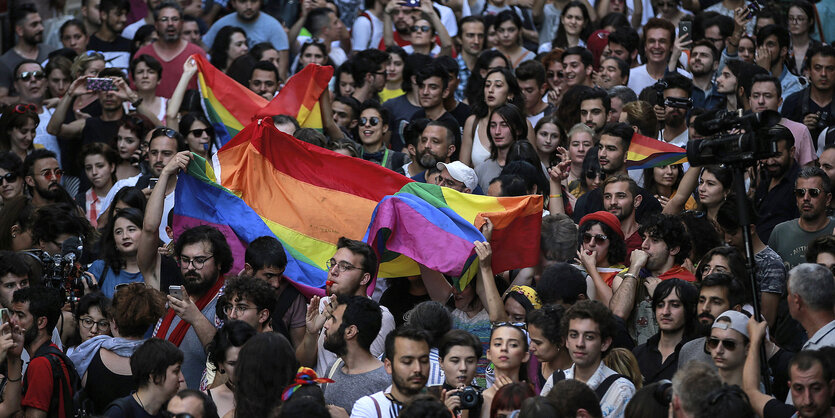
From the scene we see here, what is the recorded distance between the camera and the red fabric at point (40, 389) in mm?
7426

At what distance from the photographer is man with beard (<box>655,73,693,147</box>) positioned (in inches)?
454

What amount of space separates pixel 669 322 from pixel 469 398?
1605 mm

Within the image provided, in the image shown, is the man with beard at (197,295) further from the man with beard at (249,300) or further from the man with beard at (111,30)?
the man with beard at (111,30)

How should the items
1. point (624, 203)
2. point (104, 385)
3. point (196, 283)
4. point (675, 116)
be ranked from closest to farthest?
point (104, 385)
point (196, 283)
point (624, 203)
point (675, 116)

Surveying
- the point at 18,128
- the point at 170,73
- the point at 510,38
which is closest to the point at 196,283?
the point at 18,128

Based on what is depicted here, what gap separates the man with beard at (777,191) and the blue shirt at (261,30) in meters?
6.22

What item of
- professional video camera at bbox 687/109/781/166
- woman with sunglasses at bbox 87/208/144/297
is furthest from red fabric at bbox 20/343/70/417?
professional video camera at bbox 687/109/781/166

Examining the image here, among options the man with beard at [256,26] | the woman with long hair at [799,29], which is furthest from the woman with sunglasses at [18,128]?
the woman with long hair at [799,29]

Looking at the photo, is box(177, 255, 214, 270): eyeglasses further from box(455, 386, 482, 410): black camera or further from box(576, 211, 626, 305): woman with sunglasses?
box(576, 211, 626, 305): woman with sunglasses

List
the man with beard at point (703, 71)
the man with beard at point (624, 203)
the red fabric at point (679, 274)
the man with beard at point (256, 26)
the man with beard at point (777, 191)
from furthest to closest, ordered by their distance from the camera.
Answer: the man with beard at point (256, 26) → the man with beard at point (703, 71) → the man with beard at point (777, 191) → the man with beard at point (624, 203) → the red fabric at point (679, 274)

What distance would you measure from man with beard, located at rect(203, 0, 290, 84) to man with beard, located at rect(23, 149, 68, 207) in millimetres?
3779

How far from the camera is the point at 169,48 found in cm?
1386

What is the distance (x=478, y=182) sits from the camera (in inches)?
428

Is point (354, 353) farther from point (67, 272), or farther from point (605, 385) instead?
point (67, 272)
